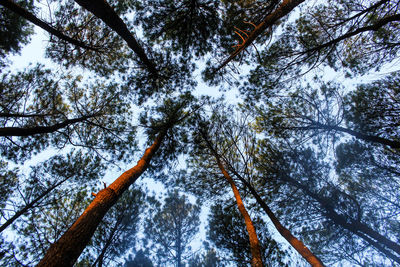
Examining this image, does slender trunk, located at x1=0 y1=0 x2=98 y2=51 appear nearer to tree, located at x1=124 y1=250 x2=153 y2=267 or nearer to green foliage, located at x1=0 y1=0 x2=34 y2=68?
green foliage, located at x1=0 y1=0 x2=34 y2=68

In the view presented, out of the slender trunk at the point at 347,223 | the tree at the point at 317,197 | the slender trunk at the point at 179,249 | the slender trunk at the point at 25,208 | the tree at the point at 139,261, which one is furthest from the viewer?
the slender trunk at the point at 179,249

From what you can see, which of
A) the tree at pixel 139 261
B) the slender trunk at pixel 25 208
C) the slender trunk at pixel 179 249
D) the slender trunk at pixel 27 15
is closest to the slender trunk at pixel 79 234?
the slender trunk at pixel 27 15

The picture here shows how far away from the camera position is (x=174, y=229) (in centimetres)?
948

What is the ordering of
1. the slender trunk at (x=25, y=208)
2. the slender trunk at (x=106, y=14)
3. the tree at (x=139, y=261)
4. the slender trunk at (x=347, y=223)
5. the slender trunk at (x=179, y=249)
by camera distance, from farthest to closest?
the slender trunk at (x=179, y=249), the tree at (x=139, y=261), the slender trunk at (x=347, y=223), the slender trunk at (x=25, y=208), the slender trunk at (x=106, y=14)

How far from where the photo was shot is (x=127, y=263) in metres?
8.30

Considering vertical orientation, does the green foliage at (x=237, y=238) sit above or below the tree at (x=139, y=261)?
above

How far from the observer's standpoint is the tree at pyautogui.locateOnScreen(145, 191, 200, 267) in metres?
8.90

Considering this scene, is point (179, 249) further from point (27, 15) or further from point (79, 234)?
point (27, 15)

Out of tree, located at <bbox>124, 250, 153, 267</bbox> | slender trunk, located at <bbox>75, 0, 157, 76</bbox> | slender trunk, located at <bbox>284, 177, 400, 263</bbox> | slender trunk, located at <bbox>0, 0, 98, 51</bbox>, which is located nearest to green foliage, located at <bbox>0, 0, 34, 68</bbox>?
slender trunk, located at <bbox>0, 0, 98, 51</bbox>

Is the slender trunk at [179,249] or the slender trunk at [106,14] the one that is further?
the slender trunk at [179,249]

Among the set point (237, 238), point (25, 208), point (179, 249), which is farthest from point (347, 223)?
point (25, 208)

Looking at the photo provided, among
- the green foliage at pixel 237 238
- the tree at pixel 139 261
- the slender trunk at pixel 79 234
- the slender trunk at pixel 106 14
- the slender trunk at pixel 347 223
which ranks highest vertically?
the slender trunk at pixel 347 223

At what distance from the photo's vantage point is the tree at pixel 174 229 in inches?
351

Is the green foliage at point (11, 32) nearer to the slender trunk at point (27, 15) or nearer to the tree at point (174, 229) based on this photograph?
the slender trunk at point (27, 15)
